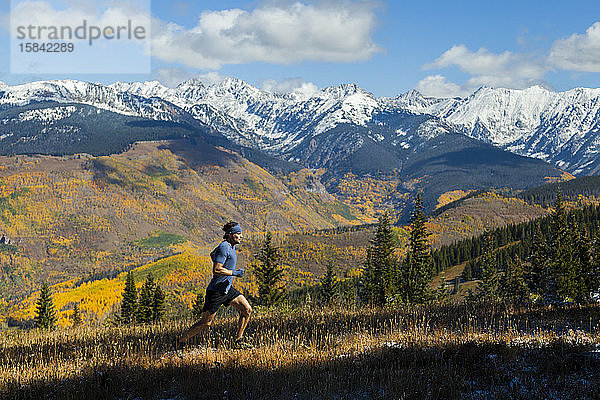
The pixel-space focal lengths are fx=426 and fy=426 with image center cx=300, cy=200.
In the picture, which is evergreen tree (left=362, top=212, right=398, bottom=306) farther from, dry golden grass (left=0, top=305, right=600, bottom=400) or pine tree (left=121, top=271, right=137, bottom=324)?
dry golden grass (left=0, top=305, right=600, bottom=400)

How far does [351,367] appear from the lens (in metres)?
7.19

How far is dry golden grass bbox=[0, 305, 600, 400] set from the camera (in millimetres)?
6137

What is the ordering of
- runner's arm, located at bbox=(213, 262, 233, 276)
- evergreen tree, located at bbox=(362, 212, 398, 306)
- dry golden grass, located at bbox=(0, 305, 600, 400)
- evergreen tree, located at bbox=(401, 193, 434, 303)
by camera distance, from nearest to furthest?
dry golden grass, located at bbox=(0, 305, 600, 400), runner's arm, located at bbox=(213, 262, 233, 276), evergreen tree, located at bbox=(401, 193, 434, 303), evergreen tree, located at bbox=(362, 212, 398, 306)

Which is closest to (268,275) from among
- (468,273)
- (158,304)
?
(158,304)

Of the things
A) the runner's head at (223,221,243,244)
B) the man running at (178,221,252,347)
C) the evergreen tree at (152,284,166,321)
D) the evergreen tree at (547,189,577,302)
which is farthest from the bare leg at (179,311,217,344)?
the evergreen tree at (152,284,166,321)

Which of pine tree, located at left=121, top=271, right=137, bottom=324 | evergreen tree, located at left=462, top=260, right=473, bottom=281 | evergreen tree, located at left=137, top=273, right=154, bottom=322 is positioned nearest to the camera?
evergreen tree, located at left=137, top=273, right=154, bottom=322

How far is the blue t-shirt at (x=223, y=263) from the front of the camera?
956 centimetres

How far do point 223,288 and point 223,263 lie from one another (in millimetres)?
557

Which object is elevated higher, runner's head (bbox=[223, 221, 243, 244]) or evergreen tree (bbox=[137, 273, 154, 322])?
runner's head (bbox=[223, 221, 243, 244])

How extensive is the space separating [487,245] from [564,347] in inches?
2784

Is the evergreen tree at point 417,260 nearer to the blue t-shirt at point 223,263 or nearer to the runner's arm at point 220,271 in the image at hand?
the blue t-shirt at point 223,263

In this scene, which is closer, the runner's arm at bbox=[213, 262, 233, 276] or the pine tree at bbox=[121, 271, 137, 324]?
the runner's arm at bbox=[213, 262, 233, 276]

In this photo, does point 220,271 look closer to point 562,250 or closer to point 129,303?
point 129,303

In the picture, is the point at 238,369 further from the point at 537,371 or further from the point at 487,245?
the point at 487,245
